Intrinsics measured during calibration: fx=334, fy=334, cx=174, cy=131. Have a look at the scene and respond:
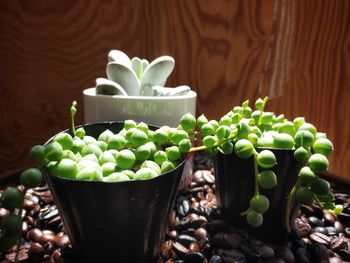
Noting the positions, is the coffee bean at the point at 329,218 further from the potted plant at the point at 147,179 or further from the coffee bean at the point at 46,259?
the coffee bean at the point at 46,259

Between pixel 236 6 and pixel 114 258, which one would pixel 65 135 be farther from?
pixel 236 6

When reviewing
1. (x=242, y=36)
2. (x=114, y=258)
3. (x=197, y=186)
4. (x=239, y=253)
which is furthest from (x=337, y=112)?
(x=114, y=258)

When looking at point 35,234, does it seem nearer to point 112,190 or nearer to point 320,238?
point 112,190

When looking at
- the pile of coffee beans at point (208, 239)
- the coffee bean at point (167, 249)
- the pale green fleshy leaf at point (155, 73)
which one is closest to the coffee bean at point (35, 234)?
the pile of coffee beans at point (208, 239)

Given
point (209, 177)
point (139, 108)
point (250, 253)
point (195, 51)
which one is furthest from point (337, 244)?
point (195, 51)

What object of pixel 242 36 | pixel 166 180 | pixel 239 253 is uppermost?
pixel 242 36

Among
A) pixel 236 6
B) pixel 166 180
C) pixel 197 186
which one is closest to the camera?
pixel 166 180

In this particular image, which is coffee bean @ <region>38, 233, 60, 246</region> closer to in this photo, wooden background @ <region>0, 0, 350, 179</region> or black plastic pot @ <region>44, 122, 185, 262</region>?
black plastic pot @ <region>44, 122, 185, 262</region>
